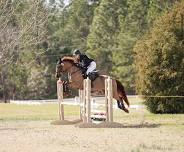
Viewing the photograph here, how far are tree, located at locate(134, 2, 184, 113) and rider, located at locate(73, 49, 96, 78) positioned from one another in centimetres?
752

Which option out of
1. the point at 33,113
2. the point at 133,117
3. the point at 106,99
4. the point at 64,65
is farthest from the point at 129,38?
the point at 106,99

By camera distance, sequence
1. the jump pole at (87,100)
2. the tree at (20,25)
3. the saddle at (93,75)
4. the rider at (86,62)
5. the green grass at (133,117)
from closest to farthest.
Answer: the jump pole at (87,100) → the saddle at (93,75) → the rider at (86,62) → the green grass at (133,117) → the tree at (20,25)

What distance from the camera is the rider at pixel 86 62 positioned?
1983cm

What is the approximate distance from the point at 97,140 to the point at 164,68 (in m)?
13.5

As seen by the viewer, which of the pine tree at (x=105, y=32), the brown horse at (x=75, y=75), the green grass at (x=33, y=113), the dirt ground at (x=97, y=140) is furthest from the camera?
the pine tree at (x=105, y=32)

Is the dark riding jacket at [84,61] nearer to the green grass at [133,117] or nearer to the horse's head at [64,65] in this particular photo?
the horse's head at [64,65]

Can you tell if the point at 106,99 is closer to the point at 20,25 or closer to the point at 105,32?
the point at 20,25

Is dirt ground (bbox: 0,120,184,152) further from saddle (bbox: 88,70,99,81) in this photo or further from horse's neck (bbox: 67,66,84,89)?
horse's neck (bbox: 67,66,84,89)

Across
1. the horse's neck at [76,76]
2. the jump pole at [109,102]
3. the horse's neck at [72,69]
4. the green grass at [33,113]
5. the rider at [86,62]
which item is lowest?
the green grass at [33,113]

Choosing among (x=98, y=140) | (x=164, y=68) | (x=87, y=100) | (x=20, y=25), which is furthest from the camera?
(x=164, y=68)

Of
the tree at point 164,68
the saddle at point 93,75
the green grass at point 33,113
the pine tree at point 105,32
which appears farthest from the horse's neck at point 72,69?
the pine tree at point 105,32

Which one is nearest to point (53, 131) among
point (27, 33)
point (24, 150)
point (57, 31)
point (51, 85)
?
point (24, 150)

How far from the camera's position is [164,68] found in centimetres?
2683

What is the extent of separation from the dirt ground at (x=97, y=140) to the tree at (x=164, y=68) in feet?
29.5
